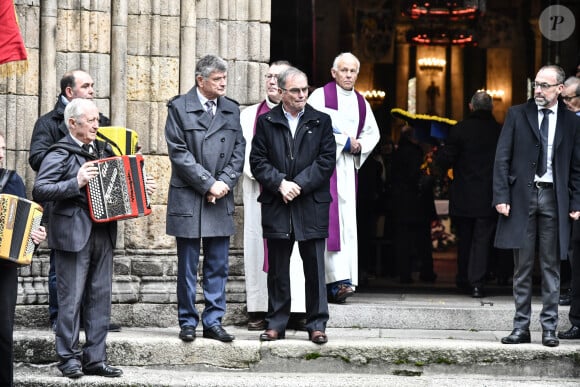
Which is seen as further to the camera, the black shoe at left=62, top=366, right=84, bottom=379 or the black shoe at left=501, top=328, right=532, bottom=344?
the black shoe at left=501, top=328, right=532, bottom=344

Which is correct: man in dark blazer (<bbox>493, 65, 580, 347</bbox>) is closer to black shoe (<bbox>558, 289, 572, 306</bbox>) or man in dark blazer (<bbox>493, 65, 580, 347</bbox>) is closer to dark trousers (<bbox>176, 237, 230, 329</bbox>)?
black shoe (<bbox>558, 289, 572, 306</bbox>)

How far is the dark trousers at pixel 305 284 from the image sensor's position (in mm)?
10031

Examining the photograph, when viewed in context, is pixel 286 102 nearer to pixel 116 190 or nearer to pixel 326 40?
pixel 116 190

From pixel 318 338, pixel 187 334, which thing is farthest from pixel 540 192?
pixel 187 334

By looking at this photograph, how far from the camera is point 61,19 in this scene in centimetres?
1088

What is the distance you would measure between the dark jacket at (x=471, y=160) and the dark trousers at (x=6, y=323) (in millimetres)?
5236

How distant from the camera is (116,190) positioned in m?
9.18

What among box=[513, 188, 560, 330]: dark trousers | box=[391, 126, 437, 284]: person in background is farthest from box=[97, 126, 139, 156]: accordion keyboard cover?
box=[391, 126, 437, 284]: person in background

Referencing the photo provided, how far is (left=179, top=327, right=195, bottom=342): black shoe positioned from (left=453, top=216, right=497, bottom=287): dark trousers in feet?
11.3

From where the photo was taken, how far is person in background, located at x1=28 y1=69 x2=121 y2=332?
33.0 ft

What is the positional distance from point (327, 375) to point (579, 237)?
8.11ft

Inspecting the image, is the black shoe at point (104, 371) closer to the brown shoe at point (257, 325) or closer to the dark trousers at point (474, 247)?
the brown shoe at point (257, 325)

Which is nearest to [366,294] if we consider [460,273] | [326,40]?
[460,273]

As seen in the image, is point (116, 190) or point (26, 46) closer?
point (116, 190)
